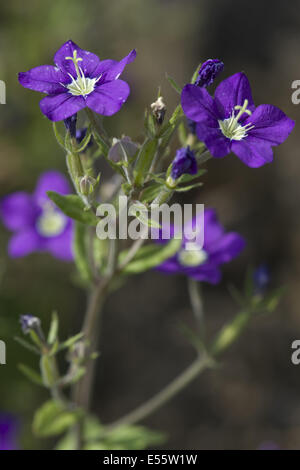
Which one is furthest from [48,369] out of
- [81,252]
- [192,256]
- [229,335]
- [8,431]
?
[8,431]

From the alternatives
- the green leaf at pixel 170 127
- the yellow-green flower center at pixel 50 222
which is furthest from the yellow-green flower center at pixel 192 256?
the green leaf at pixel 170 127

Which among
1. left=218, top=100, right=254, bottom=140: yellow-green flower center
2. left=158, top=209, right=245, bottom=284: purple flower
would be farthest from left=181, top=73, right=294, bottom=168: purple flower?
left=158, top=209, right=245, bottom=284: purple flower

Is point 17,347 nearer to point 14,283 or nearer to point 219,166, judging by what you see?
point 14,283

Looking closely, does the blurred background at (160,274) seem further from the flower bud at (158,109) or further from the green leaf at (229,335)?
the flower bud at (158,109)

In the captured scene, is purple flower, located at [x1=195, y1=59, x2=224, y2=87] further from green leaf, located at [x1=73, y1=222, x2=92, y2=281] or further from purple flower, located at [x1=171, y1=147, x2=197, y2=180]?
green leaf, located at [x1=73, y1=222, x2=92, y2=281]
